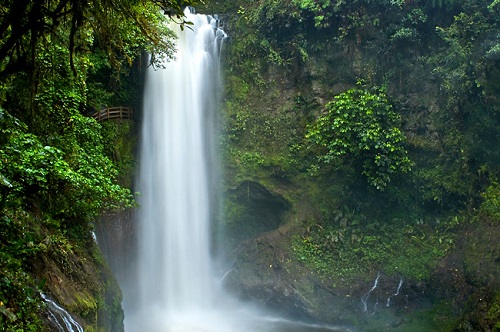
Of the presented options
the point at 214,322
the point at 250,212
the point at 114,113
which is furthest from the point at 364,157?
the point at 114,113

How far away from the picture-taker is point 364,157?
41.5 ft

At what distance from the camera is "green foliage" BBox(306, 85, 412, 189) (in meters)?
12.3

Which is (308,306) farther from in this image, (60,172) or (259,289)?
(60,172)

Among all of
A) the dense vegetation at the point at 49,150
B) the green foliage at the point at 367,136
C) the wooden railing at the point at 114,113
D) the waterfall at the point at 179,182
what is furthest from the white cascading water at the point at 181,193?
the dense vegetation at the point at 49,150

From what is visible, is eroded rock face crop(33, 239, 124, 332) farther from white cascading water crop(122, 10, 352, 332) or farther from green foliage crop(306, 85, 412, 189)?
green foliage crop(306, 85, 412, 189)

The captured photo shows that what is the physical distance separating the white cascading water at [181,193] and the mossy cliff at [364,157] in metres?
0.60

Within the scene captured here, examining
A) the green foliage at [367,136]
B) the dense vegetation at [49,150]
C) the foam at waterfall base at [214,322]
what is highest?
the green foliage at [367,136]

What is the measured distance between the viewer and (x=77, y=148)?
24.6ft

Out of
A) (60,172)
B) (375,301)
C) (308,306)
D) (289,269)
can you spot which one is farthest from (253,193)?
(60,172)

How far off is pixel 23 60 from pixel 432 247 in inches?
423

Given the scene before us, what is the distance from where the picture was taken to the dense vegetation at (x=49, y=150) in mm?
4578

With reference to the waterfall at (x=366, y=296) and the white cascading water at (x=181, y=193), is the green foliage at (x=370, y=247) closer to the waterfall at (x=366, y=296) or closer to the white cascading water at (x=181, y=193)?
the waterfall at (x=366, y=296)

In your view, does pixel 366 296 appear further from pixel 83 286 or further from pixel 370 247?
pixel 83 286

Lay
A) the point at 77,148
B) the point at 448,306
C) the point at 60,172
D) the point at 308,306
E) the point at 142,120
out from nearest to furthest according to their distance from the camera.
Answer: the point at 60,172 → the point at 77,148 → the point at 448,306 → the point at 308,306 → the point at 142,120
